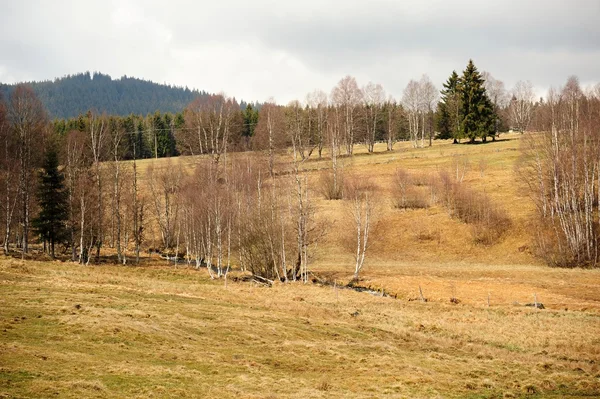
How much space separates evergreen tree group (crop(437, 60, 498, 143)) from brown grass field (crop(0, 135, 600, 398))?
52.6 metres

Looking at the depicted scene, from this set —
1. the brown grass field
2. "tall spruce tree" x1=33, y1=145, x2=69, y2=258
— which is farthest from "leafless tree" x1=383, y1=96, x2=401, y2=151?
"tall spruce tree" x1=33, y1=145, x2=69, y2=258

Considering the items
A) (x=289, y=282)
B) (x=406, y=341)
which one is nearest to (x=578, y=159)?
(x=289, y=282)

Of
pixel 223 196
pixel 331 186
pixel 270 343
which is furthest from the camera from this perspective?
pixel 331 186

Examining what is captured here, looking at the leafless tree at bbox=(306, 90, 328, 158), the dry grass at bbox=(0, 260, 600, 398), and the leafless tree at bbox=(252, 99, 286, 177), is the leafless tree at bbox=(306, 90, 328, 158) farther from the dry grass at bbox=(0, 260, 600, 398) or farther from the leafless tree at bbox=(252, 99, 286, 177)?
the dry grass at bbox=(0, 260, 600, 398)

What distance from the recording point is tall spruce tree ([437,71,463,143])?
104 m

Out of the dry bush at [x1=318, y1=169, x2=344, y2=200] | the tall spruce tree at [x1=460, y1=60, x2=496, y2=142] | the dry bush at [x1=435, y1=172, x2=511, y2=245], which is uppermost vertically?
the tall spruce tree at [x1=460, y1=60, x2=496, y2=142]

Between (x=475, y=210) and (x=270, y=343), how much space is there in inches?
1916

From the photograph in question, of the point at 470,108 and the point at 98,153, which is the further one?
the point at 470,108

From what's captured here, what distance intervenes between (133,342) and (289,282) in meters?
26.6

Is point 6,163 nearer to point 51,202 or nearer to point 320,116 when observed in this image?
point 51,202

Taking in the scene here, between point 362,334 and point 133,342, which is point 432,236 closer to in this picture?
point 362,334

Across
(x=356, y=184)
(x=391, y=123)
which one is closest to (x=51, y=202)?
(x=356, y=184)

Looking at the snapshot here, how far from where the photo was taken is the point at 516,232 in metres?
60.4

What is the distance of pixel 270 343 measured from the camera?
73.5ft
